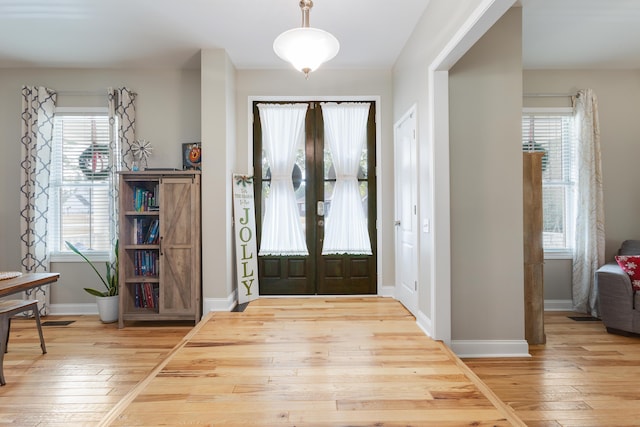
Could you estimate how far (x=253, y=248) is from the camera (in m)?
4.69

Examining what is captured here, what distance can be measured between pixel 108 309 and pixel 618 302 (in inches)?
213

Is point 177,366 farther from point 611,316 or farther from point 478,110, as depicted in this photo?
point 611,316

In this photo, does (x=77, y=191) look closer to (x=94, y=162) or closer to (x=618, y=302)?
(x=94, y=162)

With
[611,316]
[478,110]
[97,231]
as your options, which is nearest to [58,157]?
[97,231]

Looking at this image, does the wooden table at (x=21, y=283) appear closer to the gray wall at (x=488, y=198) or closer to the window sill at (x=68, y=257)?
the window sill at (x=68, y=257)

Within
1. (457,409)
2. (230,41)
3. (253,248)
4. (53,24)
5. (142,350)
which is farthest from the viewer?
(253,248)

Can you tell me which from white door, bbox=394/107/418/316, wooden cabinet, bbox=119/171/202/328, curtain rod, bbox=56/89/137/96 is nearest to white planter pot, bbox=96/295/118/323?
wooden cabinet, bbox=119/171/202/328

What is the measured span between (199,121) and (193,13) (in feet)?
4.93

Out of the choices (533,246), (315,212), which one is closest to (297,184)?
(315,212)

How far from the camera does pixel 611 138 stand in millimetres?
4582

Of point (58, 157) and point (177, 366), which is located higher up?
point (58, 157)

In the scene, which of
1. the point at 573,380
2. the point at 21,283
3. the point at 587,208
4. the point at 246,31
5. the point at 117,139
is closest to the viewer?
the point at 573,380

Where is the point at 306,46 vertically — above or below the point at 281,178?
above

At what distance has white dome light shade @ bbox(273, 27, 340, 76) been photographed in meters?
2.64
